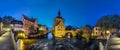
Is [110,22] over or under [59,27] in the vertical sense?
over

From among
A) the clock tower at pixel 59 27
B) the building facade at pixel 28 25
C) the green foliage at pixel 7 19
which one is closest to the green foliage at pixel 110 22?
the clock tower at pixel 59 27

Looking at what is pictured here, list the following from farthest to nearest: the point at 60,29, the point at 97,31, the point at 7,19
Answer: the point at 7,19, the point at 97,31, the point at 60,29

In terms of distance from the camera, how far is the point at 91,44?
29188 millimetres

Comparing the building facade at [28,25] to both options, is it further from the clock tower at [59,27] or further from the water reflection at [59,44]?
the water reflection at [59,44]

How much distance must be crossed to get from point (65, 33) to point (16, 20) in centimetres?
820

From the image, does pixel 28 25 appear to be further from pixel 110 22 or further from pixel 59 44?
pixel 110 22

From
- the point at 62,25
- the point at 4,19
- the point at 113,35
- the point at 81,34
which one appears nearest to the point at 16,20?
the point at 4,19

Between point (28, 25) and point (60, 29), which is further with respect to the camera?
point (60, 29)

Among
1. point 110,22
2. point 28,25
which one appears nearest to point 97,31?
point 110,22

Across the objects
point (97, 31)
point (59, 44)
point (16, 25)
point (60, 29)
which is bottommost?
point (59, 44)

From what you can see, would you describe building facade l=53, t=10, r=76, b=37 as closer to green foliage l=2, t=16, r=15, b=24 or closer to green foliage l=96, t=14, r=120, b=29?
green foliage l=96, t=14, r=120, b=29

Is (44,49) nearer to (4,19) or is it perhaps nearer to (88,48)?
(88,48)

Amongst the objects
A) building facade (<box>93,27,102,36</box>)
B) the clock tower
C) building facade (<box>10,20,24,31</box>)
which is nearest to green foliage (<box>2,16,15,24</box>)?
building facade (<box>10,20,24,31</box>)

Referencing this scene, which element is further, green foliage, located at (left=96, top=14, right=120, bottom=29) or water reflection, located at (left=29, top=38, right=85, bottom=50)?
green foliage, located at (left=96, top=14, right=120, bottom=29)
